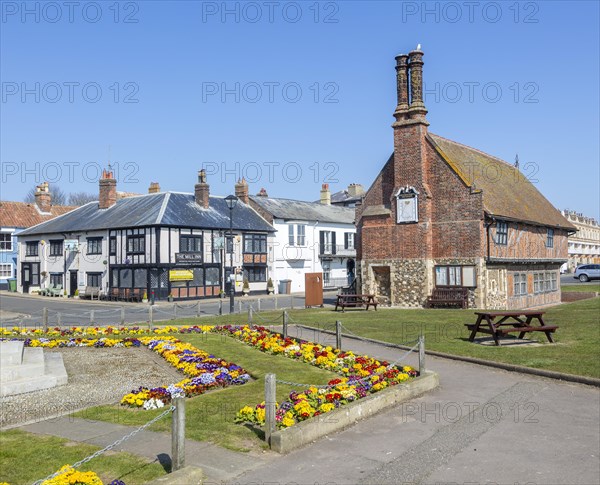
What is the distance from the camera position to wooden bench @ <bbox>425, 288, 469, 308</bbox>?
3041 cm

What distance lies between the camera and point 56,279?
50.2 metres

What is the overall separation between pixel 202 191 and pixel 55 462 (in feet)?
135

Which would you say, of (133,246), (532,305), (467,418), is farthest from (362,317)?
(133,246)

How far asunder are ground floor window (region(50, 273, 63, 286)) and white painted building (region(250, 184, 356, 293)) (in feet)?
60.3

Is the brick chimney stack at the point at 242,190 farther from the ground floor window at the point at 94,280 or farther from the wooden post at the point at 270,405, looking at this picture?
the wooden post at the point at 270,405

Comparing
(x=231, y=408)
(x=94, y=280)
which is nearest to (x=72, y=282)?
(x=94, y=280)

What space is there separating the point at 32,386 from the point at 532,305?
30450mm

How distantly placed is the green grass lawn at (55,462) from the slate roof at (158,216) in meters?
33.9

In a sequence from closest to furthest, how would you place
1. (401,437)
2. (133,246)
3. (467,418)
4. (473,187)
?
(401,437)
(467,418)
(473,187)
(133,246)

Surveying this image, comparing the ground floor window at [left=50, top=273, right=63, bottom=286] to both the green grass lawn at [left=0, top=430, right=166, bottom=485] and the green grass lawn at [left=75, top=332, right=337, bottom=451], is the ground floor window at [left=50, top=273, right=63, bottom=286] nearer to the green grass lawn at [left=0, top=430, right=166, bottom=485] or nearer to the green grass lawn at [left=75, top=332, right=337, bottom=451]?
the green grass lawn at [left=75, top=332, right=337, bottom=451]

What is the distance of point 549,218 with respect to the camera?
3975 cm

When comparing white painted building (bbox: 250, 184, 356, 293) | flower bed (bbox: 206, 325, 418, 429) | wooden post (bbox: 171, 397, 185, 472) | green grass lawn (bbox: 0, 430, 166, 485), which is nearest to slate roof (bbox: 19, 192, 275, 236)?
white painted building (bbox: 250, 184, 356, 293)

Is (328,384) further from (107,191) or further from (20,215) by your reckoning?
(20,215)

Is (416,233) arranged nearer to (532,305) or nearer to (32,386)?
(532,305)
